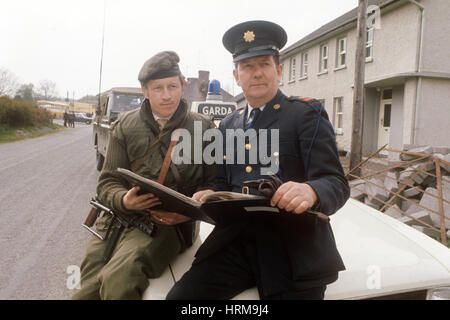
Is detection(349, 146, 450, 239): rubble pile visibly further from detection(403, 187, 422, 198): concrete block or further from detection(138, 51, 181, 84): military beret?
detection(138, 51, 181, 84): military beret

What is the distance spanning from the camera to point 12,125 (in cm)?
2033

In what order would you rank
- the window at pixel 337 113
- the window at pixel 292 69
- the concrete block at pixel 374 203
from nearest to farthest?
the concrete block at pixel 374 203 < the window at pixel 337 113 < the window at pixel 292 69

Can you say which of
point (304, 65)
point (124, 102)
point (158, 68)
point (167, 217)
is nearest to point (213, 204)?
point (167, 217)

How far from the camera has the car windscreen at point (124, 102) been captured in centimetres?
944

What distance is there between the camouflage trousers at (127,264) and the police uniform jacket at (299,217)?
216mm

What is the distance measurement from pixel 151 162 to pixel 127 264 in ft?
2.14

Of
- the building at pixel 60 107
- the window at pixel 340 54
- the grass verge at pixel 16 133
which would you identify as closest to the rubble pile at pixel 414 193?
the window at pixel 340 54

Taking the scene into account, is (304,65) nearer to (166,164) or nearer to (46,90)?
(166,164)

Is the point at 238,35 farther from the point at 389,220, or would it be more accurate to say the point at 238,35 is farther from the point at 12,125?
the point at 12,125

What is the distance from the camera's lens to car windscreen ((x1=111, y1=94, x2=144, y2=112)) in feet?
31.0

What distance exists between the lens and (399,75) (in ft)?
40.6

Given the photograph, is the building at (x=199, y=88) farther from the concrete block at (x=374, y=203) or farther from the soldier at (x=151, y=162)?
the soldier at (x=151, y=162)

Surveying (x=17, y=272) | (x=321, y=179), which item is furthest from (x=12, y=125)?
(x=321, y=179)

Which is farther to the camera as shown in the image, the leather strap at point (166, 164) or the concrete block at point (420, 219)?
the concrete block at point (420, 219)
